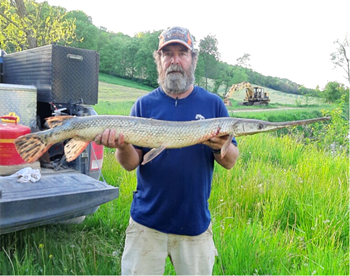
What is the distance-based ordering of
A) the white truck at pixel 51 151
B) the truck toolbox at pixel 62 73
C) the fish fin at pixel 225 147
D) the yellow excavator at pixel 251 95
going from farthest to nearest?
the yellow excavator at pixel 251 95 → the truck toolbox at pixel 62 73 → the white truck at pixel 51 151 → the fish fin at pixel 225 147

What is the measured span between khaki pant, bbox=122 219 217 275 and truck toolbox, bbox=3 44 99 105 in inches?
90.1

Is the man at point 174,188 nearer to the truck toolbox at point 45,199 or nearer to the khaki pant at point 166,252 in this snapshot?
the khaki pant at point 166,252

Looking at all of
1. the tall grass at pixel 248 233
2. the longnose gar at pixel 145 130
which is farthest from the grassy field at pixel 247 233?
the longnose gar at pixel 145 130

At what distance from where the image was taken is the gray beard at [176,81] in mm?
2412

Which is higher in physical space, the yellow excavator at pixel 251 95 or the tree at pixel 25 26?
the tree at pixel 25 26

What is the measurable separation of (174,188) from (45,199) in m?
1.19

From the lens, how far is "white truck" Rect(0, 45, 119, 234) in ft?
8.81

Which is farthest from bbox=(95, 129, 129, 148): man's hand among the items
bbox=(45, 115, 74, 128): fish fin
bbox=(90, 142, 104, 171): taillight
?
bbox=(90, 142, 104, 171): taillight

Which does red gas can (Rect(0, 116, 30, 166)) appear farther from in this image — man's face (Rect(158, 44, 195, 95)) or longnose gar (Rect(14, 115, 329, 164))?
man's face (Rect(158, 44, 195, 95))

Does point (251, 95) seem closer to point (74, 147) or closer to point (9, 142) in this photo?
point (9, 142)

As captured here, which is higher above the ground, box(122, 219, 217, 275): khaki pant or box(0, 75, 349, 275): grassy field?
box(122, 219, 217, 275): khaki pant

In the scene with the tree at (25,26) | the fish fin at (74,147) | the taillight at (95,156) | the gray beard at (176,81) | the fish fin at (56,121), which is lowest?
the taillight at (95,156)

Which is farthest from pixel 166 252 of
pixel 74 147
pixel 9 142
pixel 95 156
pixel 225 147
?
pixel 9 142

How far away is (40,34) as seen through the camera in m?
14.3
